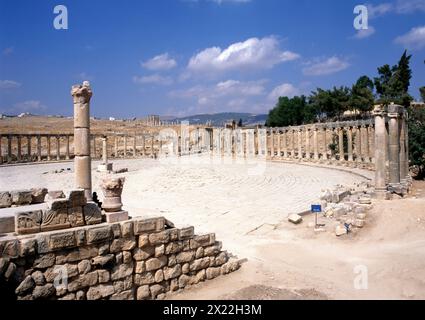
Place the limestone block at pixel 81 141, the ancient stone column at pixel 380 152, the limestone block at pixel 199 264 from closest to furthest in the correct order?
1. the limestone block at pixel 199 264
2. the limestone block at pixel 81 141
3. the ancient stone column at pixel 380 152

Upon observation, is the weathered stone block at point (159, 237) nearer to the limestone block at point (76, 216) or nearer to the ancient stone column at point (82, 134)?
the limestone block at point (76, 216)

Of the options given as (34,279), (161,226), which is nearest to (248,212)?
(161,226)

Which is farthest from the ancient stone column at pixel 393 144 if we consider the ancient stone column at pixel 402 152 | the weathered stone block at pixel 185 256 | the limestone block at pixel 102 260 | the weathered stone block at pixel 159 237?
the limestone block at pixel 102 260

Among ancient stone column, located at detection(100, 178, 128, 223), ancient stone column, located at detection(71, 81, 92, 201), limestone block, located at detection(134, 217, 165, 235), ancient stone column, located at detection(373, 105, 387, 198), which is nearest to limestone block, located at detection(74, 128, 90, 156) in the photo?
ancient stone column, located at detection(71, 81, 92, 201)

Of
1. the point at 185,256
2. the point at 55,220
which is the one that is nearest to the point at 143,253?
the point at 185,256

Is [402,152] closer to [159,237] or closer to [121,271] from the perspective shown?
[159,237]

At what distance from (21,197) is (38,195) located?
35cm

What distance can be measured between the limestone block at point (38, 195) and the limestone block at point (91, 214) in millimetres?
2182

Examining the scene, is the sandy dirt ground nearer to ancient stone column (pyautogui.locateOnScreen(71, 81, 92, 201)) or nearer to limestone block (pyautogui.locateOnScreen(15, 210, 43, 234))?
ancient stone column (pyautogui.locateOnScreen(71, 81, 92, 201))

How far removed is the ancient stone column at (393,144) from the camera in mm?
15602

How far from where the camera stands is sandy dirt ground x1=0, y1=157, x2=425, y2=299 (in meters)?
7.46

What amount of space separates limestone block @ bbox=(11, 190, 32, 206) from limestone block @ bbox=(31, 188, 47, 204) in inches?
3.0

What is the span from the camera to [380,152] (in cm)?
1531
